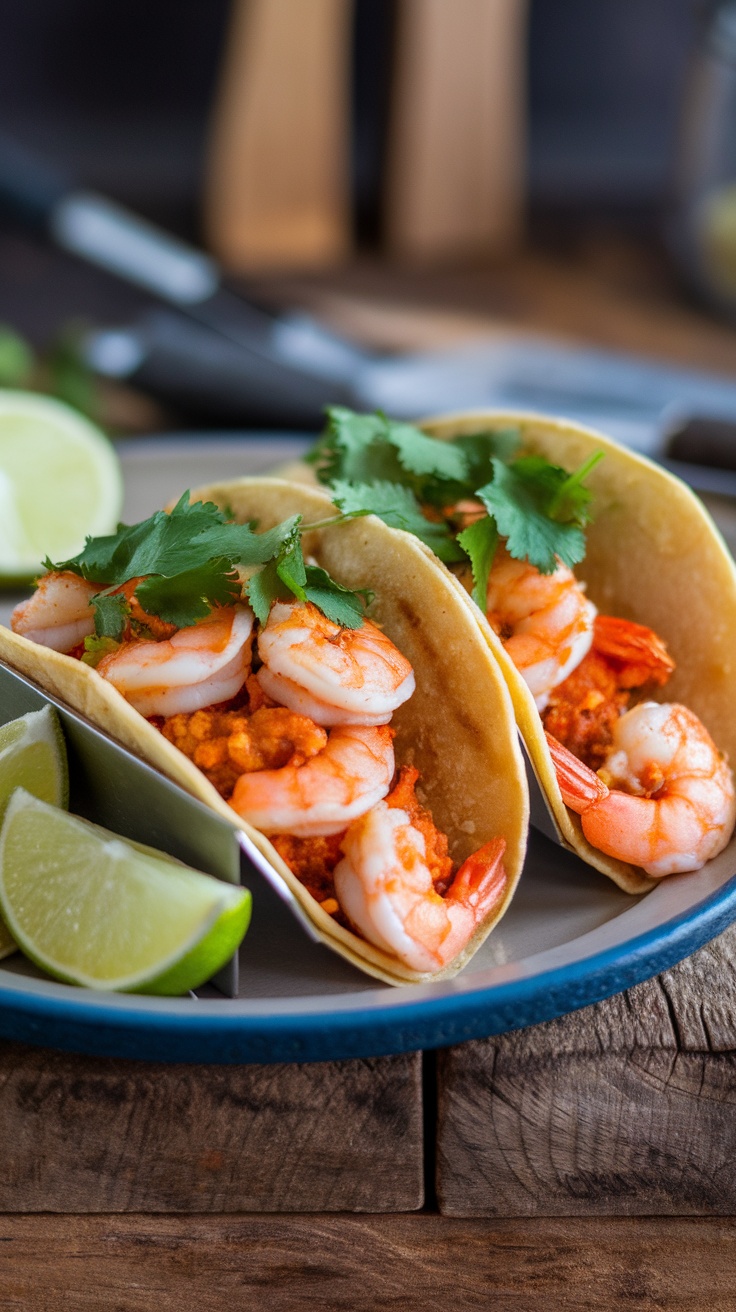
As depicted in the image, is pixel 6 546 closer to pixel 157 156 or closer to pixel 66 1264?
pixel 66 1264

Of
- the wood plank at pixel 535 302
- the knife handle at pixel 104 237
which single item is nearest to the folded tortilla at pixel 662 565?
the knife handle at pixel 104 237

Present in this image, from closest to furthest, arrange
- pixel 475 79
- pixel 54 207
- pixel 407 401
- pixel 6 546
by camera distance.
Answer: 1. pixel 6 546
2. pixel 407 401
3. pixel 54 207
4. pixel 475 79

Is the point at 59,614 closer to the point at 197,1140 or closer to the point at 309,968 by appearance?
the point at 309,968

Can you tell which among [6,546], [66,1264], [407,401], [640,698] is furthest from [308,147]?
[66,1264]

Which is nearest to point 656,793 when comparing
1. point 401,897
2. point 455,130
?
point 401,897

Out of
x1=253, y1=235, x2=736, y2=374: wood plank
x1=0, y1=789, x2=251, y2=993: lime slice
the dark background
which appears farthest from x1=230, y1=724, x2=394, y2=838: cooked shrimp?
the dark background

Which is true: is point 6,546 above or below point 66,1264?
above

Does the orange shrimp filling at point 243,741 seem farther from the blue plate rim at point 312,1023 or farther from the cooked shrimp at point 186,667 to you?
the blue plate rim at point 312,1023

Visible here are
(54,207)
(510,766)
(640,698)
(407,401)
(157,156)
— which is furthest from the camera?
(157,156)
